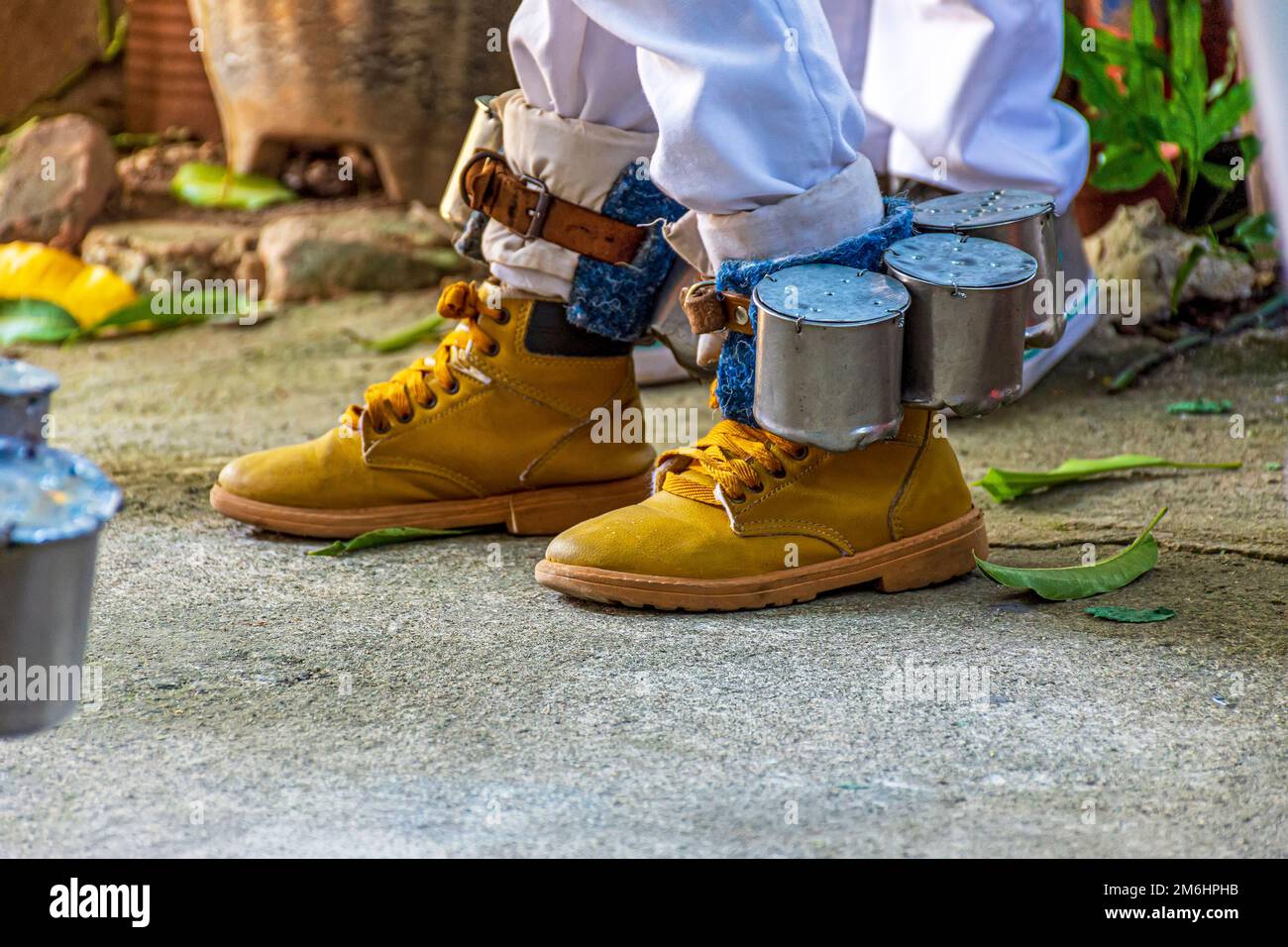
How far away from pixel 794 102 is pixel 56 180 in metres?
2.34

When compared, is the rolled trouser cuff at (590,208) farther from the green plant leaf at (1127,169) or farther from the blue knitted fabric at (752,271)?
the green plant leaf at (1127,169)

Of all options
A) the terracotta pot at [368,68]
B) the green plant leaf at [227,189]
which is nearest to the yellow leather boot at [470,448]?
the terracotta pot at [368,68]

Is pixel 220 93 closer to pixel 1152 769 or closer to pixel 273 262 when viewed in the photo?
pixel 273 262

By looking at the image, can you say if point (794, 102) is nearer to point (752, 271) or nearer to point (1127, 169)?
point (752, 271)

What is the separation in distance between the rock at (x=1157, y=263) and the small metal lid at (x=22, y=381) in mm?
1845

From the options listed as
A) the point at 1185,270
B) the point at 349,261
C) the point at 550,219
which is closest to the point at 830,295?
the point at 550,219

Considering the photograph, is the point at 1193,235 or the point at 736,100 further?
the point at 1193,235

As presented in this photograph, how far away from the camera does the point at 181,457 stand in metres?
1.74

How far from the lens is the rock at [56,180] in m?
2.93

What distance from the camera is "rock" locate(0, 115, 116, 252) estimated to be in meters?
2.93

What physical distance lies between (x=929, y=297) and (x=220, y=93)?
2213mm

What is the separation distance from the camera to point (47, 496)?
2.13 feet

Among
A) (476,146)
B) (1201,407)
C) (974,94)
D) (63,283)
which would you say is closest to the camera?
(476,146)
